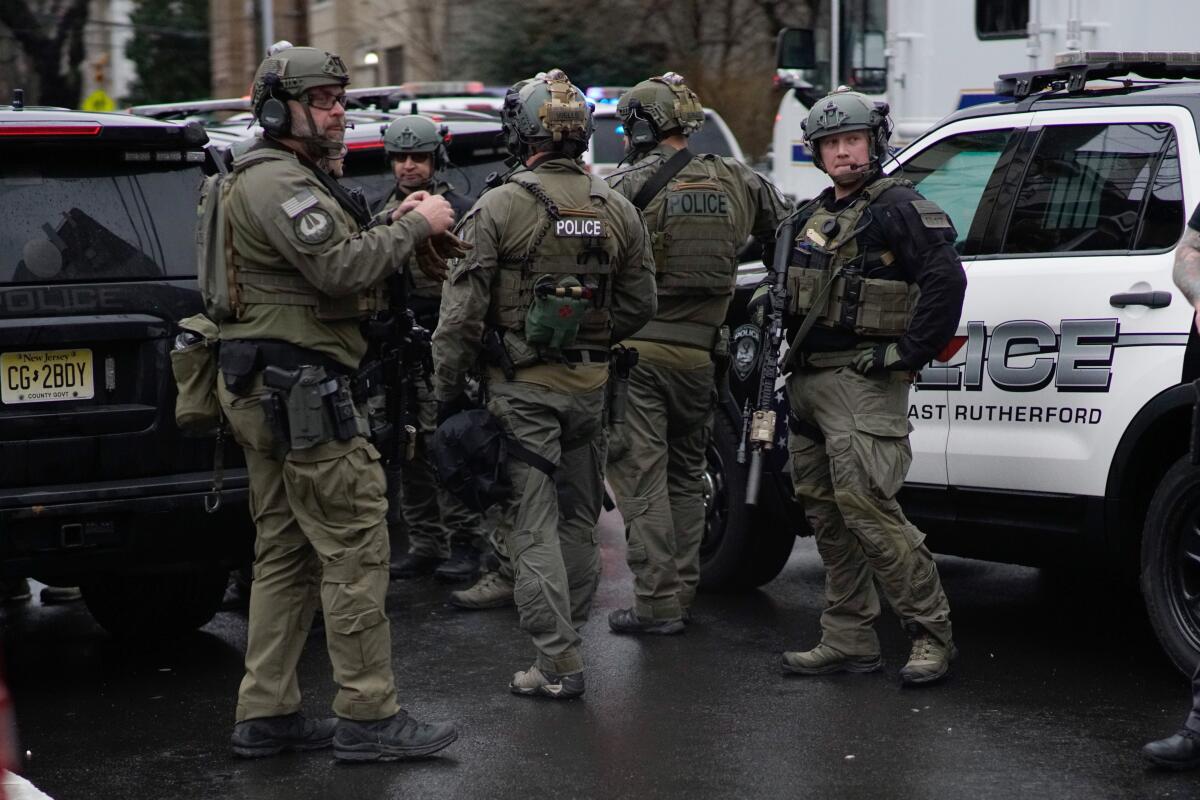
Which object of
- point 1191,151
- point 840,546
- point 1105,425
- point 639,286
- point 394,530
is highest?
point 1191,151

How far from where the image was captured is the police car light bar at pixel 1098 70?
601 cm

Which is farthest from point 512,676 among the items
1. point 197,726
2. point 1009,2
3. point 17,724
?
point 1009,2

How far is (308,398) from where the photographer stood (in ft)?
15.7

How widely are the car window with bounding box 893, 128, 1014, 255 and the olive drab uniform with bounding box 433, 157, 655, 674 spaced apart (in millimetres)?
1253

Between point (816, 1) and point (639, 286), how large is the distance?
18.0 meters

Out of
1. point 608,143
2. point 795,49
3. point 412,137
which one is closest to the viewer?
point 412,137

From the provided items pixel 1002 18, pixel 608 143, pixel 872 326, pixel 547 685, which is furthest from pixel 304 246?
pixel 608 143

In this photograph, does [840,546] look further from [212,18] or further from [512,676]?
[212,18]

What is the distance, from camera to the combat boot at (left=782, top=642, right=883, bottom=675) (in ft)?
19.3

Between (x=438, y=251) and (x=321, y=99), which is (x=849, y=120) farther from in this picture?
(x=321, y=99)

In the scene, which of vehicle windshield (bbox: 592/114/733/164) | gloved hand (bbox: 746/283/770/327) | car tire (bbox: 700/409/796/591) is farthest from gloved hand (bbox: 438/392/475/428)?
vehicle windshield (bbox: 592/114/733/164)

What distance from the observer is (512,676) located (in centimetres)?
596

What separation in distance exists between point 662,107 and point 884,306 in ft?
4.40

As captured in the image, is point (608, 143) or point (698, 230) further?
point (608, 143)
